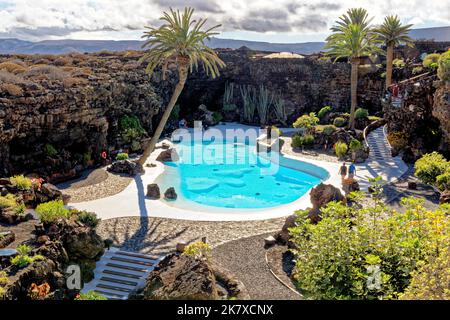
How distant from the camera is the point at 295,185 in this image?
86.3 ft

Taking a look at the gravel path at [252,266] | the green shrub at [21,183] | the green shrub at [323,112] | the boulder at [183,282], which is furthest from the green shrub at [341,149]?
the boulder at [183,282]

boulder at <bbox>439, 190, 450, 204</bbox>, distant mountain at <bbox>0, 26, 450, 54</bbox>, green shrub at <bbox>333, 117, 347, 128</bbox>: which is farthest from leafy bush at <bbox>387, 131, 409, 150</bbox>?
distant mountain at <bbox>0, 26, 450, 54</bbox>

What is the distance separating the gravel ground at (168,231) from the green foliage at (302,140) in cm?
1335

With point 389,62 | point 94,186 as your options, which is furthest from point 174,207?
point 389,62

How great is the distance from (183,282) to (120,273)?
14.9ft

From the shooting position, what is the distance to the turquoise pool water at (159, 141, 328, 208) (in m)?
23.9

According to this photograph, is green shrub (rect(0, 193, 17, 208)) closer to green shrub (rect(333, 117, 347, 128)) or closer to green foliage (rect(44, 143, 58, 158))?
green foliage (rect(44, 143, 58, 158))

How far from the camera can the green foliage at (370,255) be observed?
7859mm

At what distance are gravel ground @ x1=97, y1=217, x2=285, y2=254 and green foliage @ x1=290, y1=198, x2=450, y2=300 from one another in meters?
7.96

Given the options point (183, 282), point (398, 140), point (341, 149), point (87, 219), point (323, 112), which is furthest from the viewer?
point (323, 112)

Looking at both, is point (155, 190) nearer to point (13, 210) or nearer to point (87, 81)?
point (13, 210)

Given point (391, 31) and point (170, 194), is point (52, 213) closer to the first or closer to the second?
point (170, 194)

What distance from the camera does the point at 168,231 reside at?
1769cm
